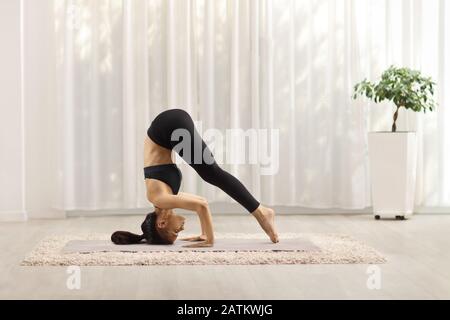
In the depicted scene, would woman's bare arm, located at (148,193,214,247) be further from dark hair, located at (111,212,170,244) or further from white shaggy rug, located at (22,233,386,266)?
white shaggy rug, located at (22,233,386,266)

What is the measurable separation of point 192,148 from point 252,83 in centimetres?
193

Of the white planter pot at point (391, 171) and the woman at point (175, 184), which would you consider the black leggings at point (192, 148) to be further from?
the white planter pot at point (391, 171)

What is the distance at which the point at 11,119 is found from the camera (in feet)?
20.8

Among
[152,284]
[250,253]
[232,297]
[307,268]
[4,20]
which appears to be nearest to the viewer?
[232,297]

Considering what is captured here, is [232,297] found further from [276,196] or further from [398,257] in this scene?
[276,196]

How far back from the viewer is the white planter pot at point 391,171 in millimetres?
6188

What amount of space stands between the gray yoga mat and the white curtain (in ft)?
5.29

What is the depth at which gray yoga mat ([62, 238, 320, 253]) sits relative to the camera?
14.9 ft

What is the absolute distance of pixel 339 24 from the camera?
6.47 meters

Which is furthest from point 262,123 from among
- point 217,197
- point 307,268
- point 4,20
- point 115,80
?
point 307,268

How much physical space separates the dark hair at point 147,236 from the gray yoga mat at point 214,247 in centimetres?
4

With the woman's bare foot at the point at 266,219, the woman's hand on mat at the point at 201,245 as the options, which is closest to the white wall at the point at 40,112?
the woman's hand on mat at the point at 201,245

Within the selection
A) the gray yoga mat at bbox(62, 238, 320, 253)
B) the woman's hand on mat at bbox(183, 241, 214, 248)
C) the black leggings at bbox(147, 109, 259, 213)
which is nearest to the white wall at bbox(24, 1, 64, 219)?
the gray yoga mat at bbox(62, 238, 320, 253)

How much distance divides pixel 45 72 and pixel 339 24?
218 centimetres
